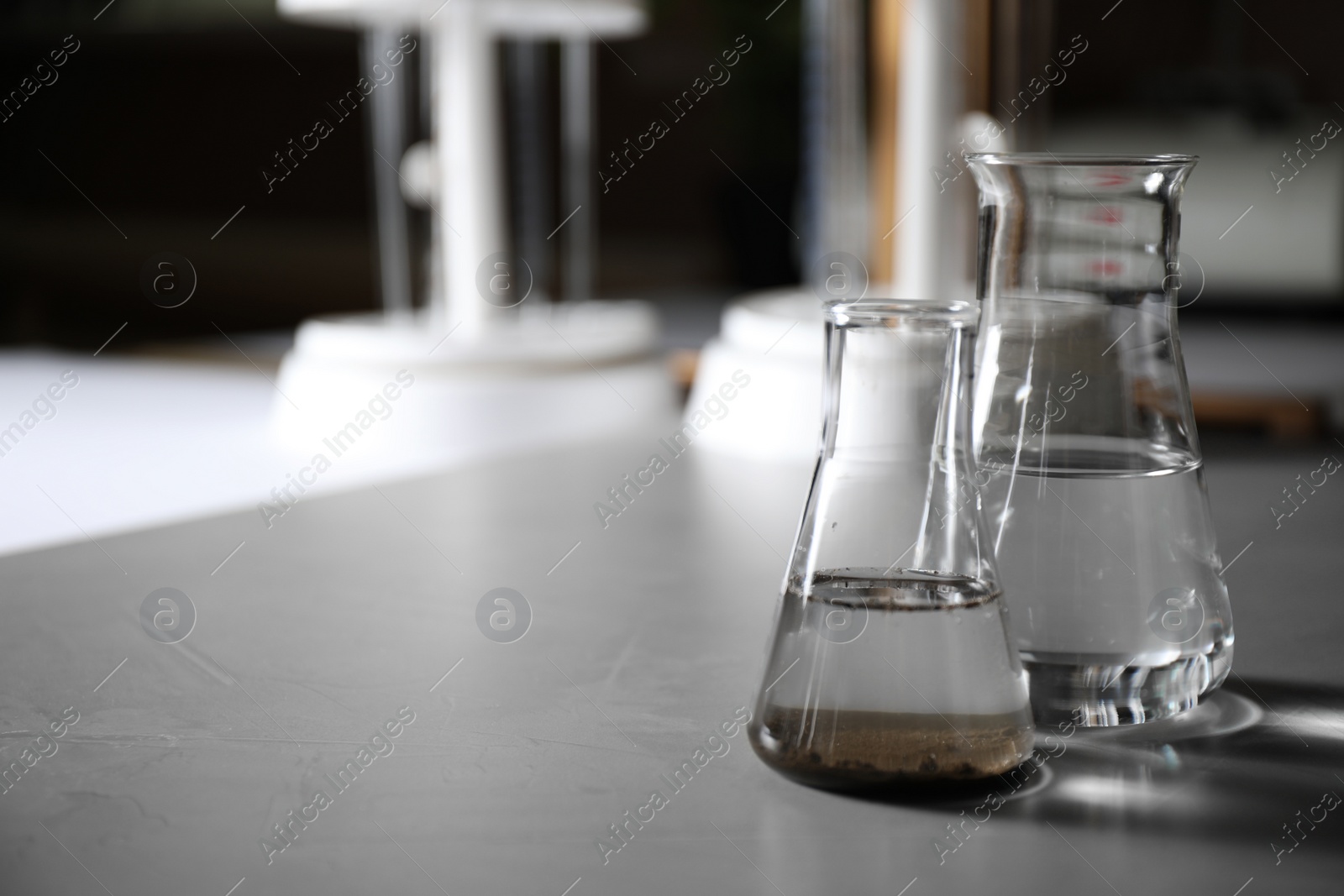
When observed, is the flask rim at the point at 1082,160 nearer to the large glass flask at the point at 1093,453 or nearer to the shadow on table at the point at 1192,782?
the large glass flask at the point at 1093,453

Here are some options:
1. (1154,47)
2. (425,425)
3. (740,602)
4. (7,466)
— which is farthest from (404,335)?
(1154,47)

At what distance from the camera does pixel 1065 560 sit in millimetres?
416

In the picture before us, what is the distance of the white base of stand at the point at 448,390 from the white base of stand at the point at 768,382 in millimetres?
107

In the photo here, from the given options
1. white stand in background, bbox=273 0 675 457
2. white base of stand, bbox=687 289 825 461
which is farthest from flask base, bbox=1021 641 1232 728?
white stand in background, bbox=273 0 675 457

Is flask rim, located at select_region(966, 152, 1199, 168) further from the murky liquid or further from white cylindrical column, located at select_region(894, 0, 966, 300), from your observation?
white cylindrical column, located at select_region(894, 0, 966, 300)

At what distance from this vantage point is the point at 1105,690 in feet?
1.36

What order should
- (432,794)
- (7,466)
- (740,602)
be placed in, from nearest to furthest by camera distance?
1. (432,794)
2. (740,602)
3. (7,466)

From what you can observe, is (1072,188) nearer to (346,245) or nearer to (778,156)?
(778,156)

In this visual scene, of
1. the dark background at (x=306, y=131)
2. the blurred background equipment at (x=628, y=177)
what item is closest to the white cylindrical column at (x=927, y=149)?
the blurred background equipment at (x=628, y=177)

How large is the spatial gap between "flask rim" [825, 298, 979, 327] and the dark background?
1.83 meters

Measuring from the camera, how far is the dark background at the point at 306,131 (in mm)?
2236

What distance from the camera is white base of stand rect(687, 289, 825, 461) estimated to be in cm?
95

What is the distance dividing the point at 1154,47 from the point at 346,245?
1.79 metres

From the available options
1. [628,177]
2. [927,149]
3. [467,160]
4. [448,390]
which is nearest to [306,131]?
[628,177]
